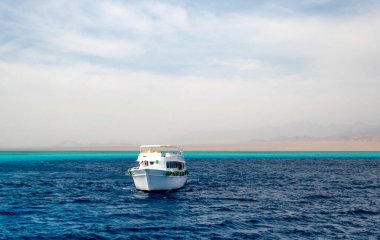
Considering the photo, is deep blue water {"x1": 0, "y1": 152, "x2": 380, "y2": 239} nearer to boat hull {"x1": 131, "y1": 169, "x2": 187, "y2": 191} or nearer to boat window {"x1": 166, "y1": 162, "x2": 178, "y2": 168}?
boat hull {"x1": 131, "y1": 169, "x2": 187, "y2": 191}

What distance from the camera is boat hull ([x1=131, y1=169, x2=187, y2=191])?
58234 mm

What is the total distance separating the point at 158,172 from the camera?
58812 millimetres

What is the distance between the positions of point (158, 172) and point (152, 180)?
1596 mm

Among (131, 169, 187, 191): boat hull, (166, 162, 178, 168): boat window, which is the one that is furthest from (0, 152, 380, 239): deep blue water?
(166, 162, 178, 168): boat window

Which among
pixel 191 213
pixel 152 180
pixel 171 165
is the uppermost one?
pixel 171 165

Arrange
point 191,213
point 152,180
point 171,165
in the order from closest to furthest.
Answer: point 191,213
point 152,180
point 171,165

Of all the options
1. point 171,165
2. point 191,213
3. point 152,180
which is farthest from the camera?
point 171,165

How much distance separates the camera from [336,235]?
1405 inches

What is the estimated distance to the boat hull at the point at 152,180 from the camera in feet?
191

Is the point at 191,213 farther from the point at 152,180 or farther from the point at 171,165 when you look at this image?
the point at 171,165

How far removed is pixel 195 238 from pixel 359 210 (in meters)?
26.5

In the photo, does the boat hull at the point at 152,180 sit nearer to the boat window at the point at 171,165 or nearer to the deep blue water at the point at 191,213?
the deep blue water at the point at 191,213

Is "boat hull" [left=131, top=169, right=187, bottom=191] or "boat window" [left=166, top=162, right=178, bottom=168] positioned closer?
"boat hull" [left=131, top=169, right=187, bottom=191]

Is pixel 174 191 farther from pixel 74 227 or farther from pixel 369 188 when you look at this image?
pixel 369 188
